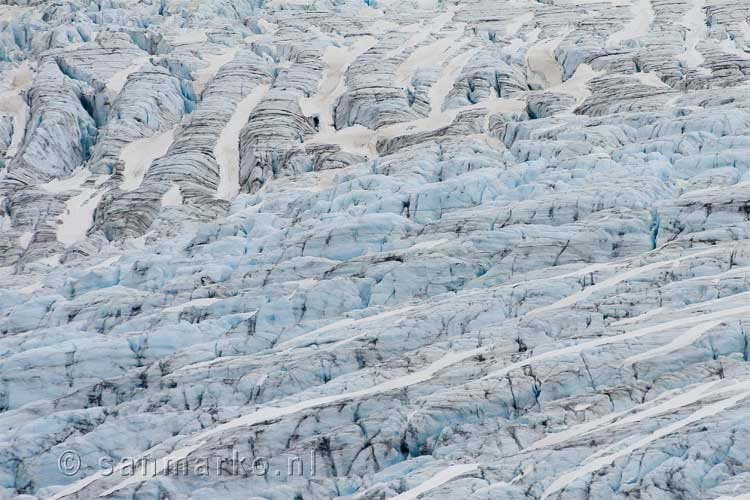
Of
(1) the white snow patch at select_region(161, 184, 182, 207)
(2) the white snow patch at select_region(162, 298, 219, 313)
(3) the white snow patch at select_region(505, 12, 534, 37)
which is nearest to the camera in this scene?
(2) the white snow patch at select_region(162, 298, 219, 313)

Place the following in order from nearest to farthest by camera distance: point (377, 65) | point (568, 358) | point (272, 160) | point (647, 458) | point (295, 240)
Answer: point (647, 458) < point (568, 358) < point (295, 240) < point (272, 160) < point (377, 65)

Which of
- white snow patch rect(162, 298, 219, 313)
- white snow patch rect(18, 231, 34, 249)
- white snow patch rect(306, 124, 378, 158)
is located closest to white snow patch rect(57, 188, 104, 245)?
white snow patch rect(18, 231, 34, 249)

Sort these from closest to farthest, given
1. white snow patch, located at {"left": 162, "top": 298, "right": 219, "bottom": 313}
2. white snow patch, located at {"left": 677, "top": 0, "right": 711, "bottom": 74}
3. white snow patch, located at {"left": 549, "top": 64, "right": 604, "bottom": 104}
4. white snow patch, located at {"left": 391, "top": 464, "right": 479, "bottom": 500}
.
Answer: white snow patch, located at {"left": 391, "top": 464, "right": 479, "bottom": 500}
white snow patch, located at {"left": 162, "top": 298, "right": 219, "bottom": 313}
white snow patch, located at {"left": 549, "top": 64, "right": 604, "bottom": 104}
white snow patch, located at {"left": 677, "top": 0, "right": 711, "bottom": 74}

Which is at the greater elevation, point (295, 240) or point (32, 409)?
point (295, 240)

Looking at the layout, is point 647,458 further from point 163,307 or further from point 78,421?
point 163,307

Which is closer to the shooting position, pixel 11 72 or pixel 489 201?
pixel 489 201

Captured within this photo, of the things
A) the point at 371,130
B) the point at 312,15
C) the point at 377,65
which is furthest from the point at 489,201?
the point at 312,15

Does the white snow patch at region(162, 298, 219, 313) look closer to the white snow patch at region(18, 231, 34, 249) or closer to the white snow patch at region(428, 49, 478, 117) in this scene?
the white snow patch at region(18, 231, 34, 249)
